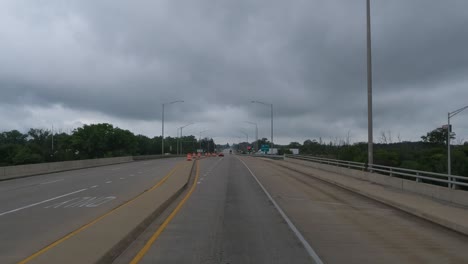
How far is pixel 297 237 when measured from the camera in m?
11.2

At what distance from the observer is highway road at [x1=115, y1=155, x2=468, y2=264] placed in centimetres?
901

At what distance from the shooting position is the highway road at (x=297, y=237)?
901cm

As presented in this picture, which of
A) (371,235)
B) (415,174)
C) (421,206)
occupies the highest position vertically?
(415,174)

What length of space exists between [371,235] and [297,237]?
184 centimetres

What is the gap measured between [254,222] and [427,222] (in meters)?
4.91

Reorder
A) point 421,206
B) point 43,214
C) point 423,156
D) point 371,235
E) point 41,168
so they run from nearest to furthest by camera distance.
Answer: point 371,235
point 43,214
point 421,206
point 41,168
point 423,156

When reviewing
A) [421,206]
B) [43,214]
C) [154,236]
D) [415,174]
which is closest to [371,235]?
[154,236]

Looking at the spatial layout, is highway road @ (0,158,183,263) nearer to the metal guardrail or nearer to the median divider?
the median divider

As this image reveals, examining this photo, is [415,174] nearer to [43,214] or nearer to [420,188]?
[420,188]

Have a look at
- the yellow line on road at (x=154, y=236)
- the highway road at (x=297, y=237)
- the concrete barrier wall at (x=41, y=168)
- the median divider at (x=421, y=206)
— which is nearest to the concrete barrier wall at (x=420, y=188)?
the median divider at (x=421, y=206)

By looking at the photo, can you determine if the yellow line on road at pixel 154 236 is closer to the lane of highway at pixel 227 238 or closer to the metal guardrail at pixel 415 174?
the lane of highway at pixel 227 238

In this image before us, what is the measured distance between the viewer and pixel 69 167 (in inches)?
1951

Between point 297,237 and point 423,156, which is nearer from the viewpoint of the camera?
point 297,237

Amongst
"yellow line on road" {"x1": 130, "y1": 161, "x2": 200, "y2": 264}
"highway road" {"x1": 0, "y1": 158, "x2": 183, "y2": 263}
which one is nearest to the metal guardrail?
"yellow line on road" {"x1": 130, "y1": 161, "x2": 200, "y2": 264}
